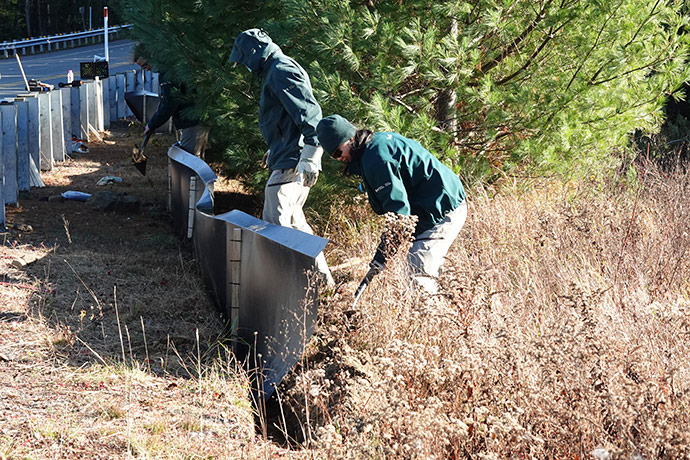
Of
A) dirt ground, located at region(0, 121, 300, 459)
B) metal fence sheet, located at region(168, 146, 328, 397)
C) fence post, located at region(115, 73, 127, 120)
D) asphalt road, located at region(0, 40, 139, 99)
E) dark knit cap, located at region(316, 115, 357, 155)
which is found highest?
dark knit cap, located at region(316, 115, 357, 155)

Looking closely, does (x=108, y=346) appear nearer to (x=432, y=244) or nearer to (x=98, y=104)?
(x=432, y=244)

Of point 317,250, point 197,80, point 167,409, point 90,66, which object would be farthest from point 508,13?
point 90,66

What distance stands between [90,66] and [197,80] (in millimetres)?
9730

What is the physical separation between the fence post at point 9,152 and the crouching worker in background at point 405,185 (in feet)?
18.6

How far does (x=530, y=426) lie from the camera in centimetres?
335

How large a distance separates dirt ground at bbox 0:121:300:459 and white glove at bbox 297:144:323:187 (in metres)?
1.23

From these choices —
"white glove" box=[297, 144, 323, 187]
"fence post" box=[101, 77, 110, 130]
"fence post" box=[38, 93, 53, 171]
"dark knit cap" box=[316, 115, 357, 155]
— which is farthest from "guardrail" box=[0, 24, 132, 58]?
"dark knit cap" box=[316, 115, 357, 155]

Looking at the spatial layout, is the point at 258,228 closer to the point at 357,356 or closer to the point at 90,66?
the point at 357,356

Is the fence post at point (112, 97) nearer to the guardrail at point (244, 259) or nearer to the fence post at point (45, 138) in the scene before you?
the fence post at point (45, 138)

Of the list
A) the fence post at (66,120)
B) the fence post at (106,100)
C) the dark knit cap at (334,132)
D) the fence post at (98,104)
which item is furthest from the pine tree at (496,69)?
the fence post at (106,100)

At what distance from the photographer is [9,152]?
9.27 m

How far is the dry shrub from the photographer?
325 centimetres

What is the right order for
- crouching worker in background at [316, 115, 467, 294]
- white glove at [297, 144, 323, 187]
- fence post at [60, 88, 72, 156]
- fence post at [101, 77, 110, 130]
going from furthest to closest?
fence post at [101, 77, 110, 130]
fence post at [60, 88, 72, 156]
white glove at [297, 144, 323, 187]
crouching worker in background at [316, 115, 467, 294]

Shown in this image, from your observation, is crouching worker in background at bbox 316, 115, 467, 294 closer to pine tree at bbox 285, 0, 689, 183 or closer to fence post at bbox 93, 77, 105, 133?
pine tree at bbox 285, 0, 689, 183
